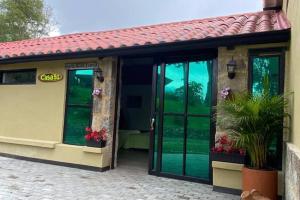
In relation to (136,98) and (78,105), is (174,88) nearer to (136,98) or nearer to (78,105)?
(78,105)

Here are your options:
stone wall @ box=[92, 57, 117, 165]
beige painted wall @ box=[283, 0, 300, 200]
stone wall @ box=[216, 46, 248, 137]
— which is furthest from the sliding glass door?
beige painted wall @ box=[283, 0, 300, 200]

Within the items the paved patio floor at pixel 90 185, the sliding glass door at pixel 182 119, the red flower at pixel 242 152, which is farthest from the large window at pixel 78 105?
the red flower at pixel 242 152

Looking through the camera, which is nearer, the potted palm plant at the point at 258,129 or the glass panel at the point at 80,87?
the potted palm plant at the point at 258,129

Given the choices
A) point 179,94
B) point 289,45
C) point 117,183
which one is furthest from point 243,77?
point 117,183

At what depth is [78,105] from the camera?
A: 770cm

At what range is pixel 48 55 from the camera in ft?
25.2

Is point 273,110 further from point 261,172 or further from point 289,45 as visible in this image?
point 289,45

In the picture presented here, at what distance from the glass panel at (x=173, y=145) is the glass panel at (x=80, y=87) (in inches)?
80.7

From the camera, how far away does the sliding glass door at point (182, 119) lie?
6297mm

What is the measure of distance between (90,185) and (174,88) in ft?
8.37

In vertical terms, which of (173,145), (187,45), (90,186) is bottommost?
(90,186)

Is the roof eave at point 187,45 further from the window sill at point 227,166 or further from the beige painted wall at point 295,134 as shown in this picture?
the window sill at point 227,166

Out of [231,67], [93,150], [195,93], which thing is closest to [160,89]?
[195,93]

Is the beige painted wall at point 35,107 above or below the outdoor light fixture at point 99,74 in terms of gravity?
below
